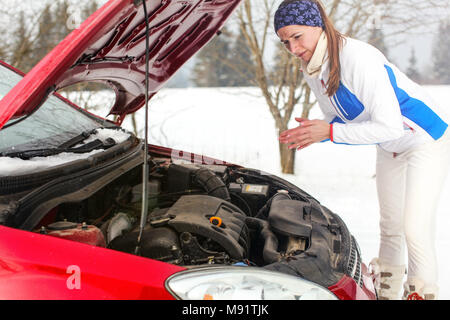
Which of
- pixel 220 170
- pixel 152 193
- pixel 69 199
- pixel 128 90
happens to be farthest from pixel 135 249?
pixel 128 90

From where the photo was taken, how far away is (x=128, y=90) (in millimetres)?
2633

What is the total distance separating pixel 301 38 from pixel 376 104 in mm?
481

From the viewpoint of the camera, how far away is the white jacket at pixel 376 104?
6.37 ft

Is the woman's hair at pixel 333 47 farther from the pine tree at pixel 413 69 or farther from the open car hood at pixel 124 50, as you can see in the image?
the pine tree at pixel 413 69

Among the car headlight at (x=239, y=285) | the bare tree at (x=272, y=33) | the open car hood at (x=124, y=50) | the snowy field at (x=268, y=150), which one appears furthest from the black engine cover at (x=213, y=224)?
the bare tree at (x=272, y=33)

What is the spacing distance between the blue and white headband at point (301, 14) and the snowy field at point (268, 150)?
6.14 ft

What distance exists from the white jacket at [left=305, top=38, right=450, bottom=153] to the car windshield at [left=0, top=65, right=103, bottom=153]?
1342mm

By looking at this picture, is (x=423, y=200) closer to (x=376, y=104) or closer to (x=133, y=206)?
(x=376, y=104)

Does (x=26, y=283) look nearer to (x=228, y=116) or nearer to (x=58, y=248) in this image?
(x=58, y=248)

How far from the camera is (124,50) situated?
2.09 m

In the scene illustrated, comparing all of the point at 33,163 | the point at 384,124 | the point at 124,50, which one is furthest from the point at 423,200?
the point at 33,163

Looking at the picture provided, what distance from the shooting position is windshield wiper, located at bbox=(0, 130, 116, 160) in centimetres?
180

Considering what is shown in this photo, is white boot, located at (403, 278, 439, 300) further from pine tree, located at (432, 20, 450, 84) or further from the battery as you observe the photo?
pine tree, located at (432, 20, 450, 84)
